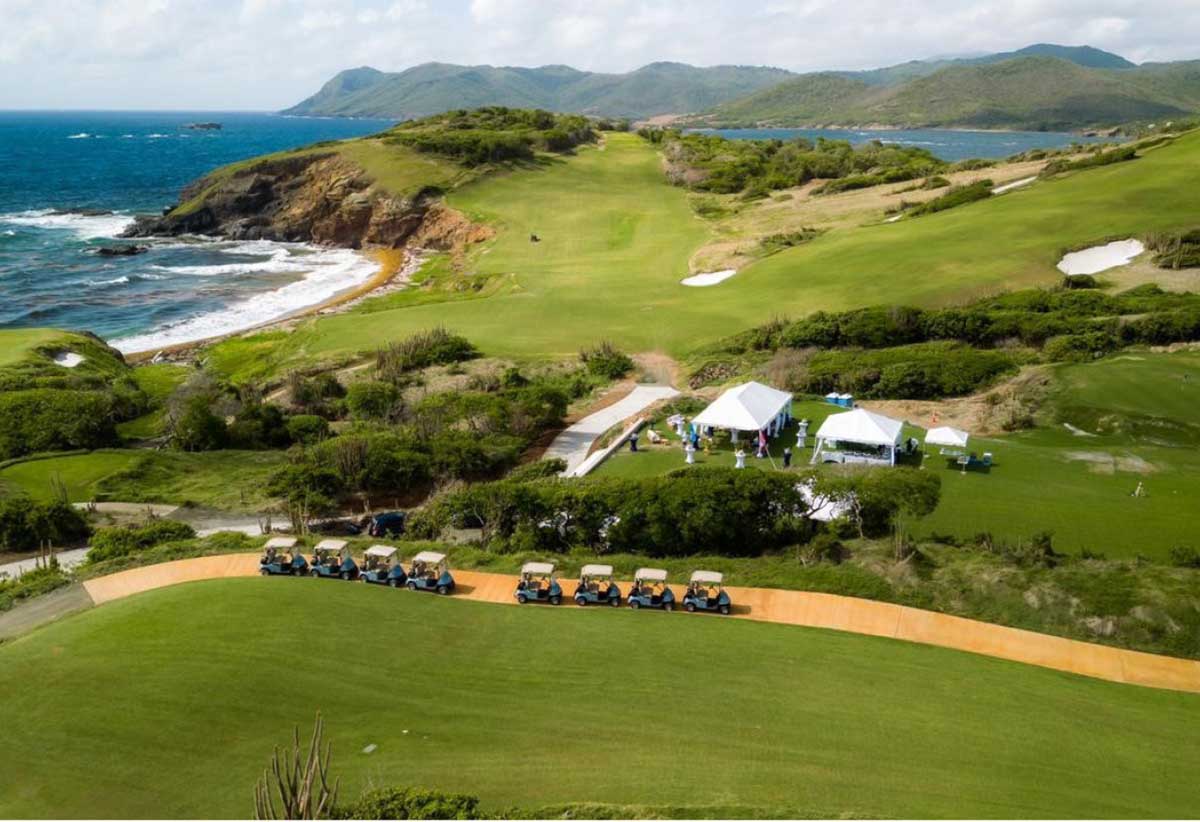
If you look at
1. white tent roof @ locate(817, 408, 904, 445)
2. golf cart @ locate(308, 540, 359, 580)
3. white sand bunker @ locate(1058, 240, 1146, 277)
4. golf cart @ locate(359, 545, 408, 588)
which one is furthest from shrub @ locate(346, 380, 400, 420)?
white sand bunker @ locate(1058, 240, 1146, 277)

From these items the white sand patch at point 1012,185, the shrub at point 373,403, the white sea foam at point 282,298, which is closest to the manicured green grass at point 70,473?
the shrub at point 373,403

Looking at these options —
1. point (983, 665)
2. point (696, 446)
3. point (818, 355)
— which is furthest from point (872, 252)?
point (983, 665)

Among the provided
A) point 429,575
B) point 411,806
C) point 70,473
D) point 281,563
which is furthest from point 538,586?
point 70,473

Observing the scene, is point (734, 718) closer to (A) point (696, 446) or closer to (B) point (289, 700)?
(B) point (289, 700)

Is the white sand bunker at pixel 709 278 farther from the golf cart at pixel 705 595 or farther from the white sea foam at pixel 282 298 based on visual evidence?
the golf cart at pixel 705 595

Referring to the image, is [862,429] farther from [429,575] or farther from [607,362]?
[607,362]

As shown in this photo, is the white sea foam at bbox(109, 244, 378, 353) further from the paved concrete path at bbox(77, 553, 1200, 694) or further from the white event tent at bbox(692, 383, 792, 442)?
the white event tent at bbox(692, 383, 792, 442)
